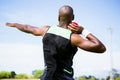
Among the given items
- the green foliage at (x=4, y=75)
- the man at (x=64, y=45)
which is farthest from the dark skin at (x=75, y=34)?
the green foliage at (x=4, y=75)

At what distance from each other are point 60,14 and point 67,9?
141 mm

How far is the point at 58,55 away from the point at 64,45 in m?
0.20

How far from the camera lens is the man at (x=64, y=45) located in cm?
462

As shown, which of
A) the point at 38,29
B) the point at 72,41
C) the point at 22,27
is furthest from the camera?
the point at 22,27

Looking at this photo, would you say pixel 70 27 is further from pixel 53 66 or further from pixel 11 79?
pixel 11 79

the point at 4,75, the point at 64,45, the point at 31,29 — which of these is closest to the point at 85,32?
the point at 64,45

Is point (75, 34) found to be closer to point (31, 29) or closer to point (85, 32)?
point (85, 32)

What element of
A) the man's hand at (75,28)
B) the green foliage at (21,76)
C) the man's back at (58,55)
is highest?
the man's hand at (75,28)

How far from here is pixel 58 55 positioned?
4.73 meters

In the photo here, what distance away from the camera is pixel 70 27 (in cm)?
470

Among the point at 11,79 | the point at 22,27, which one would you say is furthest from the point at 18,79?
the point at 22,27

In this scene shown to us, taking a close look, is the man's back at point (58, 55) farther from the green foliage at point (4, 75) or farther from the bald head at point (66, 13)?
the green foliage at point (4, 75)

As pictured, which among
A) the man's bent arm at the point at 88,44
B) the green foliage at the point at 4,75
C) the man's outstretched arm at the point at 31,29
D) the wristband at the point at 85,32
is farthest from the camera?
the green foliage at the point at 4,75

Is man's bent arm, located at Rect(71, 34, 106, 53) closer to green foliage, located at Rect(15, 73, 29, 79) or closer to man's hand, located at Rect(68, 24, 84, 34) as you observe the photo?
man's hand, located at Rect(68, 24, 84, 34)
